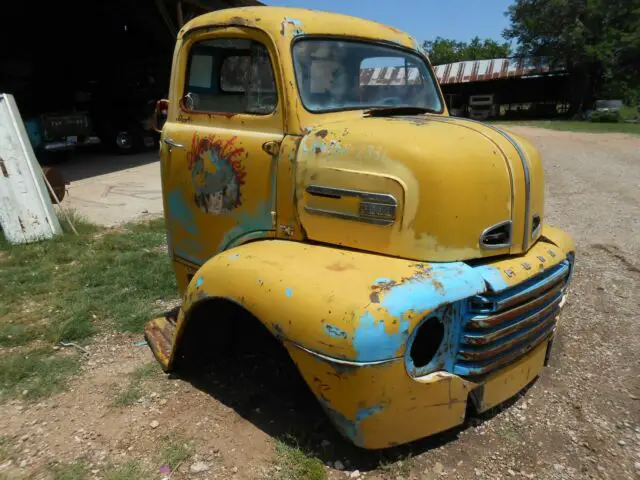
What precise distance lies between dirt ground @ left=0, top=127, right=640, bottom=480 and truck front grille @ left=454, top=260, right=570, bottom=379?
16.4 inches

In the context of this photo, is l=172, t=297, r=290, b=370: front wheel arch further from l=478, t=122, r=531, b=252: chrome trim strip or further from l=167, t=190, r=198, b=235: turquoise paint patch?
l=478, t=122, r=531, b=252: chrome trim strip

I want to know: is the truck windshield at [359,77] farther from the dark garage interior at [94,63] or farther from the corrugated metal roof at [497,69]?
the corrugated metal roof at [497,69]

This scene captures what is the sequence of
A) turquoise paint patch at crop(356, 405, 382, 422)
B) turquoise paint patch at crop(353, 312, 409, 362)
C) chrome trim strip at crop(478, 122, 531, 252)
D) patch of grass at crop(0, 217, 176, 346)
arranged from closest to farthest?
turquoise paint patch at crop(353, 312, 409, 362)
turquoise paint patch at crop(356, 405, 382, 422)
chrome trim strip at crop(478, 122, 531, 252)
patch of grass at crop(0, 217, 176, 346)

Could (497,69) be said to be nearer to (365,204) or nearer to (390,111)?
(390,111)

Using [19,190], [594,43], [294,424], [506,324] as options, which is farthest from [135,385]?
[594,43]

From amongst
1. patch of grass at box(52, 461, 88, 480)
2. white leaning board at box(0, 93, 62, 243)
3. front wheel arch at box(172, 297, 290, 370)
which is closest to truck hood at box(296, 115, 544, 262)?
front wheel arch at box(172, 297, 290, 370)

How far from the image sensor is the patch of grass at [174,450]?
2469 millimetres

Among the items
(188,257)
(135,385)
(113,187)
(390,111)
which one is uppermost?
(390,111)

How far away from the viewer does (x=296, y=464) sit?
Result: 2.42 m

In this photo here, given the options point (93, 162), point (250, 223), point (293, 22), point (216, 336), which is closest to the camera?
point (293, 22)

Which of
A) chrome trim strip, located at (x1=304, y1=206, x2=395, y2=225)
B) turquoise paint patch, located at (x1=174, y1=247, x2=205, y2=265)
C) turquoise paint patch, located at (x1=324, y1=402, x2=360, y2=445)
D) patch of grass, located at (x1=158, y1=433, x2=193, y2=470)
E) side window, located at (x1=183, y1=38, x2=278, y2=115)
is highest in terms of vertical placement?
side window, located at (x1=183, y1=38, x2=278, y2=115)

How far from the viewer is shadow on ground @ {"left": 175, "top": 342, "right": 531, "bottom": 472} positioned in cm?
250

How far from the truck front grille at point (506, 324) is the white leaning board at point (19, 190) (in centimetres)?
506

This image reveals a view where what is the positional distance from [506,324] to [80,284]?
146 inches
